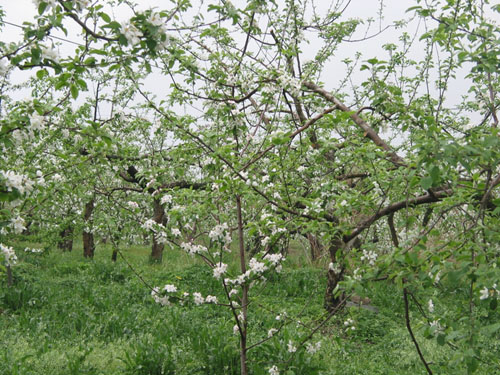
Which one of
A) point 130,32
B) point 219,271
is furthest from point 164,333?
point 130,32

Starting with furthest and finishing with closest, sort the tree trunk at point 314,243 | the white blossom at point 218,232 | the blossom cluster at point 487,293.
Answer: the tree trunk at point 314,243
the white blossom at point 218,232
the blossom cluster at point 487,293

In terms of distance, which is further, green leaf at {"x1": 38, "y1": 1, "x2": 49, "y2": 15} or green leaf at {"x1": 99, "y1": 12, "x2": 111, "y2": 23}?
green leaf at {"x1": 99, "y1": 12, "x2": 111, "y2": 23}

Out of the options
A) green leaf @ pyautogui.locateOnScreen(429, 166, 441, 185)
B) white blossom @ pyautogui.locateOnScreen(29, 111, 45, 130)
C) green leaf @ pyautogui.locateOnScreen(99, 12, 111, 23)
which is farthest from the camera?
white blossom @ pyautogui.locateOnScreen(29, 111, 45, 130)

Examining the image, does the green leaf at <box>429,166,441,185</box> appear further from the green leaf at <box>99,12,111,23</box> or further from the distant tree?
the green leaf at <box>99,12,111,23</box>

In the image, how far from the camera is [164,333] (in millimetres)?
5441

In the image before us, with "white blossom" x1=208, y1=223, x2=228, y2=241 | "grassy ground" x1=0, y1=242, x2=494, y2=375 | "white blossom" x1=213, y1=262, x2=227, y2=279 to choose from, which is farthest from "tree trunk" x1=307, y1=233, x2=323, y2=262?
"white blossom" x1=208, y1=223, x2=228, y2=241

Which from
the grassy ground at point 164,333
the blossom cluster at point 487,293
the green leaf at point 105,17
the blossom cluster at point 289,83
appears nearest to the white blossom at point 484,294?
the blossom cluster at point 487,293

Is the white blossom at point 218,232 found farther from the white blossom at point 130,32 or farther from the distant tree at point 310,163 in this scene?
the white blossom at point 130,32

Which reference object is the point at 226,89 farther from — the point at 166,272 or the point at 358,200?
the point at 166,272

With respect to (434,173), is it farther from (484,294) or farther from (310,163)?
(310,163)

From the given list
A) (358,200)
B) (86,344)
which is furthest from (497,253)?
(86,344)

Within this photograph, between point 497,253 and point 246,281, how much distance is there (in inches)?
72.5

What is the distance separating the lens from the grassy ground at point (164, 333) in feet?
14.3

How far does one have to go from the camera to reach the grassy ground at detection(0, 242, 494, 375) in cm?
434
